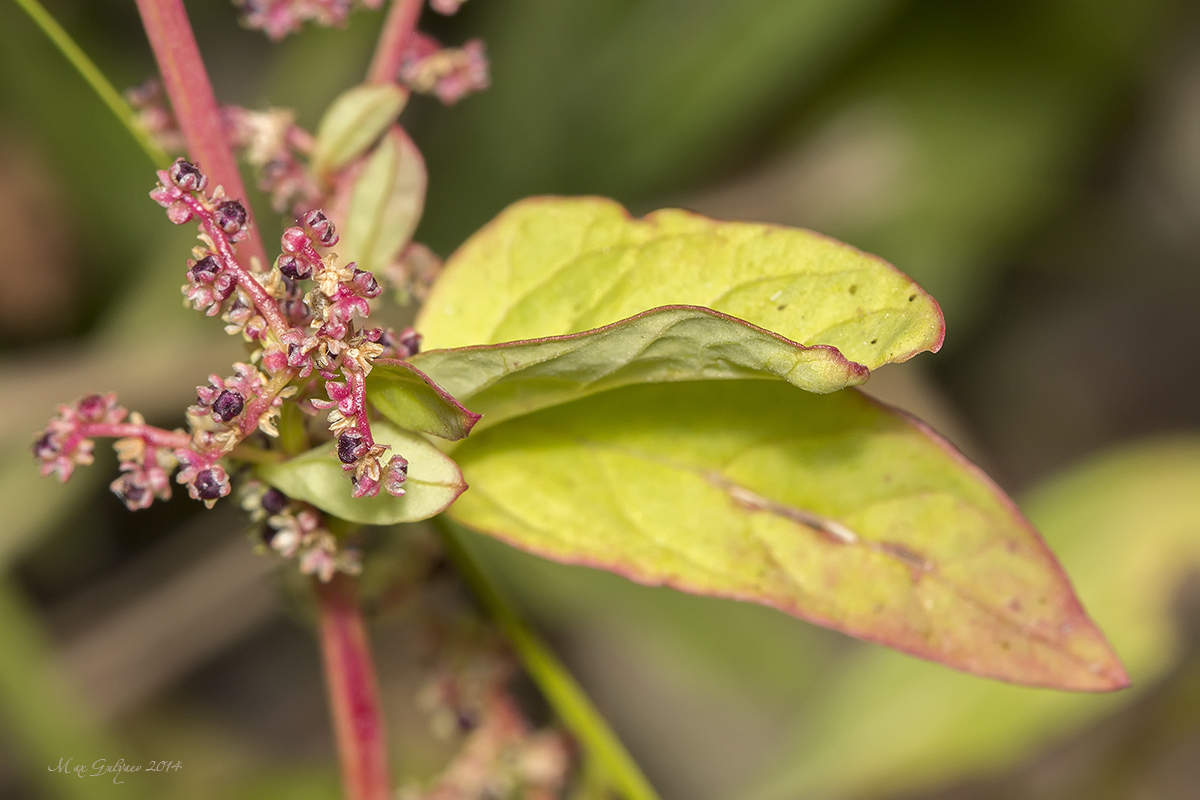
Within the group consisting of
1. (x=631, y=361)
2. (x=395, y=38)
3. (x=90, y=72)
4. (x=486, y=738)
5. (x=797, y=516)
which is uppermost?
(x=90, y=72)

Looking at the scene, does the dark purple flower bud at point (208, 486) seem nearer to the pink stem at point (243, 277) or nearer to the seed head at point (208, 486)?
the seed head at point (208, 486)

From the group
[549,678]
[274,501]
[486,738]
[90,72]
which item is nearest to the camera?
[274,501]

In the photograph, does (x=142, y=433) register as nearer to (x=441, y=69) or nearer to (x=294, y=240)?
(x=294, y=240)

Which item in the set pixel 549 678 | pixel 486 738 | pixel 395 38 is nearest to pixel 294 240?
pixel 395 38

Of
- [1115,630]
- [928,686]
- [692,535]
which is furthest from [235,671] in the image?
[692,535]

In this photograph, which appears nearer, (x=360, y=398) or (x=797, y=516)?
(x=360, y=398)

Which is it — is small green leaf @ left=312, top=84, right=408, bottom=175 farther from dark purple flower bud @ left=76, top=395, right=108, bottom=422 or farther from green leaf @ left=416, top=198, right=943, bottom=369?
dark purple flower bud @ left=76, top=395, right=108, bottom=422

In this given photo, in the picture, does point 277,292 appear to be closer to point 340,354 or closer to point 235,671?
point 340,354

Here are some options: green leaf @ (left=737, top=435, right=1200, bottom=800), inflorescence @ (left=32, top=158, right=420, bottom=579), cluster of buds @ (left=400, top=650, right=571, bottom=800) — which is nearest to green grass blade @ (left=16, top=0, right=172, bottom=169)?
inflorescence @ (left=32, top=158, right=420, bottom=579)
